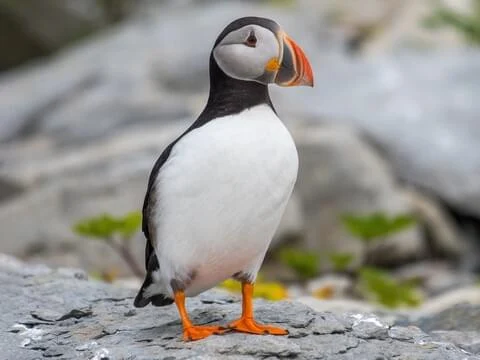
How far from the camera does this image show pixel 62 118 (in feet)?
42.7

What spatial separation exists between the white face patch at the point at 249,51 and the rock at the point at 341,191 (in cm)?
650

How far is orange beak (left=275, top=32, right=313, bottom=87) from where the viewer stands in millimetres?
4473

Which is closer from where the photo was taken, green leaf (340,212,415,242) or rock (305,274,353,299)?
rock (305,274,353,299)

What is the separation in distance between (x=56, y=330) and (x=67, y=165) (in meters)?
5.98

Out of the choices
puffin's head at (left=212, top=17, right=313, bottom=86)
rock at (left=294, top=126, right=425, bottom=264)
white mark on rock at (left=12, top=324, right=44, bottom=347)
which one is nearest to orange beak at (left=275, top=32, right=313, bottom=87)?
puffin's head at (left=212, top=17, right=313, bottom=86)

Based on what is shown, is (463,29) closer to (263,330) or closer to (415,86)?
(415,86)

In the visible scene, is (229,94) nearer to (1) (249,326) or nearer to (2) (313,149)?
(1) (249,326)

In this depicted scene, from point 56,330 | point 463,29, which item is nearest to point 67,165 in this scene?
point 463,29

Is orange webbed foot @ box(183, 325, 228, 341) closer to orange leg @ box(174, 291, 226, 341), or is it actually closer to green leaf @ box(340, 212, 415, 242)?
orange leg @ box(174, 291, 226, 341)

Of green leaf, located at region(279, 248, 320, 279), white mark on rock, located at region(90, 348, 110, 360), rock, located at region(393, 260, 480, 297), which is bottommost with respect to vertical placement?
white mark on rock, located at region(90, 348, 110, 360)

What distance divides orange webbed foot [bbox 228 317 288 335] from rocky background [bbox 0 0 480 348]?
2077mm

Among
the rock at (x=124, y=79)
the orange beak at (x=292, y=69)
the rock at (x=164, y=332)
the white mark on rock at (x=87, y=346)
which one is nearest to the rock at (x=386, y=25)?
the rock at (x=124, y=79)

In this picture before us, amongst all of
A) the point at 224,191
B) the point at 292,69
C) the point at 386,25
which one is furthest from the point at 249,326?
the point at 386,25

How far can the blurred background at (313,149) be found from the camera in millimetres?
9352
